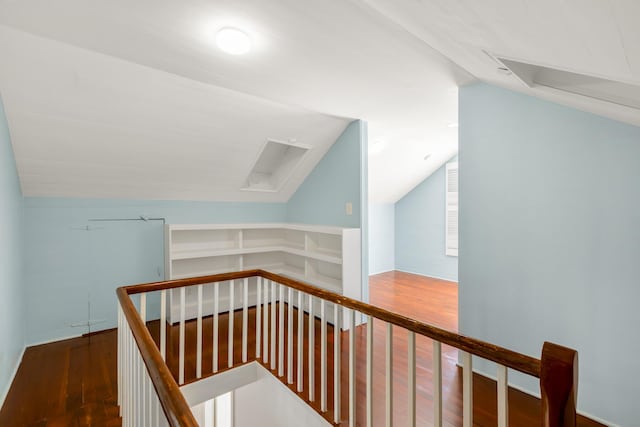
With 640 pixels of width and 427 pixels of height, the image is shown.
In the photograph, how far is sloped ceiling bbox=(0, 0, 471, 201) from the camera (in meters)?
1.60

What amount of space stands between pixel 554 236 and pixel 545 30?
1.68 metres

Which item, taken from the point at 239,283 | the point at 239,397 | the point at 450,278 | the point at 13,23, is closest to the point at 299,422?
the point at 239,397

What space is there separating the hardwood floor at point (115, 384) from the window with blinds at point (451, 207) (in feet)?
6.76

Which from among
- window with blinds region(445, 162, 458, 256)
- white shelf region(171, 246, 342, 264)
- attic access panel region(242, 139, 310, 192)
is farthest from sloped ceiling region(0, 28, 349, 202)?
window with blinds region(445, 162, 458, 256)

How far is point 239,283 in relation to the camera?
3.88m

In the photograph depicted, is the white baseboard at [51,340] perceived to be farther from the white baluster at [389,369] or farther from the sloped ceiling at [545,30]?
the sloped ceiling at [545,30]

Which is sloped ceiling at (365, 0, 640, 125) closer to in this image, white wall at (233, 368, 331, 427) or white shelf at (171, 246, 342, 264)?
white wall at (233, 368, 331, 427)

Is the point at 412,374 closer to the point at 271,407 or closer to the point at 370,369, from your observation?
the point at 370,369

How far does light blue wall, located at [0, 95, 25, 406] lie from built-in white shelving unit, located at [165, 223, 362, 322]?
116cm

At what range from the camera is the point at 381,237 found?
583cm

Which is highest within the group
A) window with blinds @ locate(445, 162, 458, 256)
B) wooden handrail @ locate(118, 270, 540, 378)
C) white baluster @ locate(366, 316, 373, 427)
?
window with blinds @ locate(445, 162, 458, 256)

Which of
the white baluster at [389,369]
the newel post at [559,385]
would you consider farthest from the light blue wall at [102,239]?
the newel post at [559,385]

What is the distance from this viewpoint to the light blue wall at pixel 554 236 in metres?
1.71

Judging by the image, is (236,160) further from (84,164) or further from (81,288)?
(81,288)
